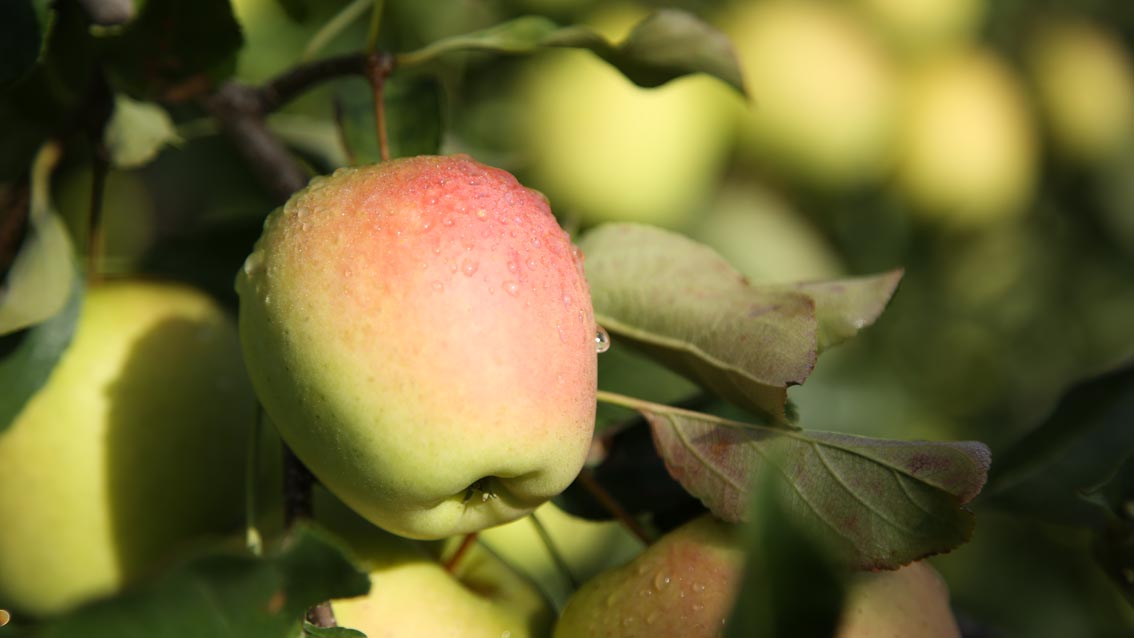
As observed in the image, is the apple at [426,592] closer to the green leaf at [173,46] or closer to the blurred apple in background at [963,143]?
the green leaf at [173,46]

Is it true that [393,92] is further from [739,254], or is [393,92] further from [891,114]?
[891,114]

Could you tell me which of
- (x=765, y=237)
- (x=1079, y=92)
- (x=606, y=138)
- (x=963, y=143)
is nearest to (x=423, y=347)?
(x=606, y=138)

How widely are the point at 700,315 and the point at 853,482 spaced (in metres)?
0.12

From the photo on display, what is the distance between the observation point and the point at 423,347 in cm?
46

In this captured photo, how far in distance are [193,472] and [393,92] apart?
262mm

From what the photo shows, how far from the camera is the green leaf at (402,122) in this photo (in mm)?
662

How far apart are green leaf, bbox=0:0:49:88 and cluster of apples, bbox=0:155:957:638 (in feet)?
0.52

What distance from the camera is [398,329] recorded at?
462 mm

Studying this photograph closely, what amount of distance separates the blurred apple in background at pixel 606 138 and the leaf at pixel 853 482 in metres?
0.74

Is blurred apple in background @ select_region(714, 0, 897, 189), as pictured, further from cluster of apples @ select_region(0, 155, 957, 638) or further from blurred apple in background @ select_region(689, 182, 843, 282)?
cluster of apples @ select_region(0, 155, 957, 638)

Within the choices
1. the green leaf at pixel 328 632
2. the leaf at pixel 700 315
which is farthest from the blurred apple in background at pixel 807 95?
the green leaf at pixel 328 632

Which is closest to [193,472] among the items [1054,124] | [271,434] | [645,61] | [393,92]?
[271,434]

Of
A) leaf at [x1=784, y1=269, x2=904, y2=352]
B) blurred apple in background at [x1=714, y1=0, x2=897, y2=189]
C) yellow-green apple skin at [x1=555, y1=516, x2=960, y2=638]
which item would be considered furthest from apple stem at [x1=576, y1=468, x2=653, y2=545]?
blurred apple in background at [x1=714, y1=0, x2=897, y2=189]

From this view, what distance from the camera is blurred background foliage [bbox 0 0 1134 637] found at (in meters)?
1.25
